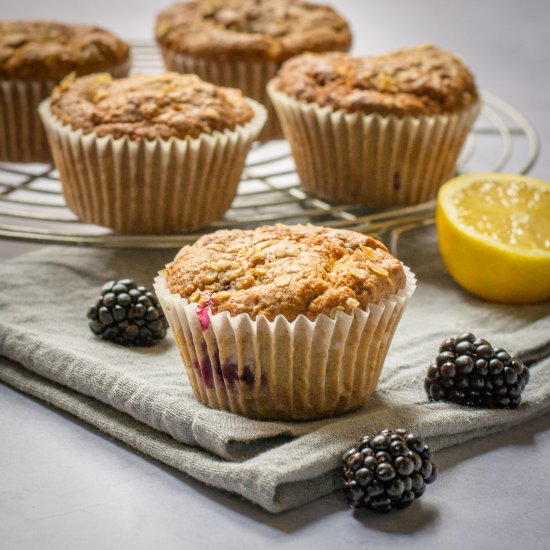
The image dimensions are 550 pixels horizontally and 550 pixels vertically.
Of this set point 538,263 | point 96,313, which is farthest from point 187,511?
point 538,263

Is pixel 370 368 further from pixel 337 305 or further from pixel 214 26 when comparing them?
pixel 214 26

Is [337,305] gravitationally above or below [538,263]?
above

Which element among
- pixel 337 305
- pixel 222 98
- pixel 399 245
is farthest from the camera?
pixel 399 245

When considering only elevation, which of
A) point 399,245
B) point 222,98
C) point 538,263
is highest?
point 222,98

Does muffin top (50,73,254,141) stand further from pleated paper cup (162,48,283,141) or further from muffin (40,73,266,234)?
pleated paper cup (162,48,283,141)

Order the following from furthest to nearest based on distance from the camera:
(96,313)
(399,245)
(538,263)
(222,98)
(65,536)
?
(399,245) → (222,98) → (538,263) → (96,313) → (65,536)

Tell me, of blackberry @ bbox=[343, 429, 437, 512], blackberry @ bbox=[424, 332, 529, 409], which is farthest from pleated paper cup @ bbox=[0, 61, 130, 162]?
blackberry @ bbox=[343, 429, 437, 512]
